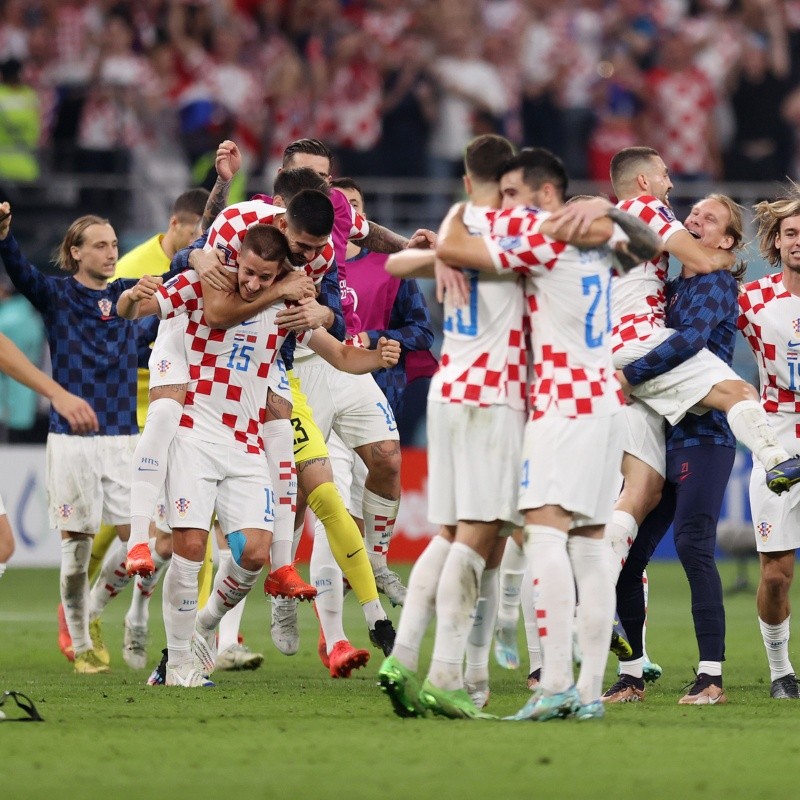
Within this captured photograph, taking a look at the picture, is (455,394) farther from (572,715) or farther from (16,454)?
(16,454)

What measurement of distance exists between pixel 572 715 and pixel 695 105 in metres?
14.1

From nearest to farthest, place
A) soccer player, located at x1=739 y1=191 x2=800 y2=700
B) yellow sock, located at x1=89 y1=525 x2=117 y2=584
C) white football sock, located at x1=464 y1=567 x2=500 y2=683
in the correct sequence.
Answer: white football sock, located at x1=464 y1=567 x2=500 y2=683, soccer player, located at x1=739 y1=191 x2=800 y2=700, yellow sock, located at x1=89 y1=525 x2=117 y2=584

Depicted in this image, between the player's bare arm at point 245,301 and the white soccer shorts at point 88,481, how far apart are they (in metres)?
2.43

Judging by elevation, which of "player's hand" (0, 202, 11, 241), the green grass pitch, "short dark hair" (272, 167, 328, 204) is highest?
"short dark hair" (272, 167, 328, 204)

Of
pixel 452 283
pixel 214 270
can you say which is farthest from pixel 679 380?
pixel 214 270

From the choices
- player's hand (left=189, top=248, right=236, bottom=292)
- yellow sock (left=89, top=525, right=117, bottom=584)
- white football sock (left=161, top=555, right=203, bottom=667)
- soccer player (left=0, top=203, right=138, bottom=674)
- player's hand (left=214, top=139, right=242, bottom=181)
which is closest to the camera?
player's hand (left=189, top=248, right=236, bottom=292)

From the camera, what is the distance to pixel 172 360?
26.0ft

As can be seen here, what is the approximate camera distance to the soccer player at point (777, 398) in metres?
7.89

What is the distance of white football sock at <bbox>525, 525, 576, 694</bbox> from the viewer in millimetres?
6133

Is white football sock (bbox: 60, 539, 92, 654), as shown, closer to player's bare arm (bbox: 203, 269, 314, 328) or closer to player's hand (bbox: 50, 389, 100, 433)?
player's bare arm (bbox: 203, 269, 314, 328)

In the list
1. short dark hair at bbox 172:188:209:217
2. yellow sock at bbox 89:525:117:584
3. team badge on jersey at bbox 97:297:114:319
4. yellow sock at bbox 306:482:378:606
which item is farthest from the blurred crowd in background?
yellow sock at bbox 306:482:378:606

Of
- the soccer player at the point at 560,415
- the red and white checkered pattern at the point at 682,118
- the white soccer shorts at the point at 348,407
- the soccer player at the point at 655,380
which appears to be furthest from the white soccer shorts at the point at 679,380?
the red and white checkered pattern at the point at 682,118

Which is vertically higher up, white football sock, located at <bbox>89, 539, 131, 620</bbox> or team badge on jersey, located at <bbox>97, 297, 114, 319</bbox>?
team badge on jersey, located at <bbox>97, 297, 114, 319</bbox>

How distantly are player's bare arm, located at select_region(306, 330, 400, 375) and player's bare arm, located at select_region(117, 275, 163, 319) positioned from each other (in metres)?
0.89
